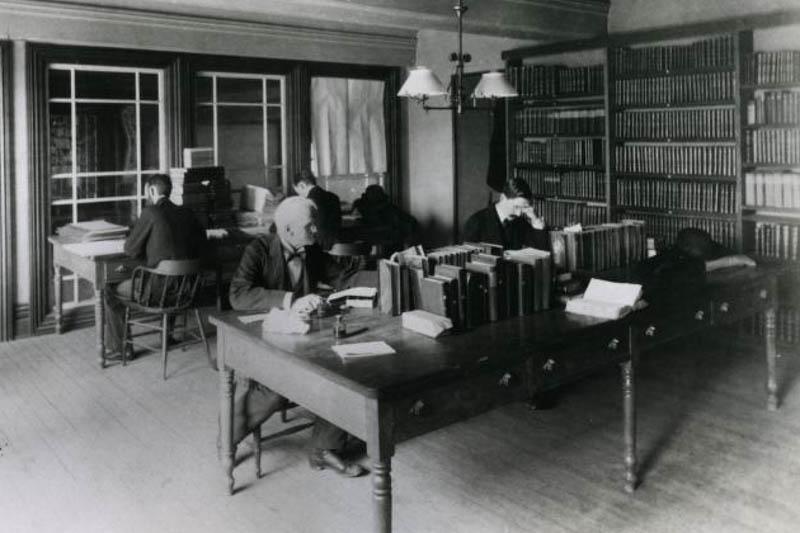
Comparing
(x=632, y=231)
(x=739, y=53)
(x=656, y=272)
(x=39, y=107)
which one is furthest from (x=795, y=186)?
(x=39, y=107)

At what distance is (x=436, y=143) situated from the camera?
8609 millimetres

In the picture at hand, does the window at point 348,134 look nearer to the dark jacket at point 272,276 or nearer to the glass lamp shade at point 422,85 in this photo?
the glass lamp shade at point 422,85

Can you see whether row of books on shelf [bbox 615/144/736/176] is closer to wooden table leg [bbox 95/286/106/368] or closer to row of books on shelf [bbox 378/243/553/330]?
row of books on shelf [bbox 378/243/553/330]


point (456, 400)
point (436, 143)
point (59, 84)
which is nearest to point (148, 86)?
point (59, 84)

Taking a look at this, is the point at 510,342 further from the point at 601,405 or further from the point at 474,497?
the point at 601,405

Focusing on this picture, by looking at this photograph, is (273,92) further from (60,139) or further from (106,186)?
(60,139)

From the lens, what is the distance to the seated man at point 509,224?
4.80 metres

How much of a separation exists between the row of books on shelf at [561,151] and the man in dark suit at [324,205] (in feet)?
6.54

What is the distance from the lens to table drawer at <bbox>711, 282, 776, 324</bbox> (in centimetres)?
392

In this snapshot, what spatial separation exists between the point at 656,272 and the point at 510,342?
4.37ft

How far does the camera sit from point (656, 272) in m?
3.88

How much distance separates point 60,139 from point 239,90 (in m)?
1.73

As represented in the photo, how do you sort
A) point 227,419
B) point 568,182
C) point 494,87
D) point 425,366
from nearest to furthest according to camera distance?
point 425,366, point 227,419, point 494,87, point 568,182

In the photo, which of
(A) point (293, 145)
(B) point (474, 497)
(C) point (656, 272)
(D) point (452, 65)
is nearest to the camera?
(B) point (474, 497)
